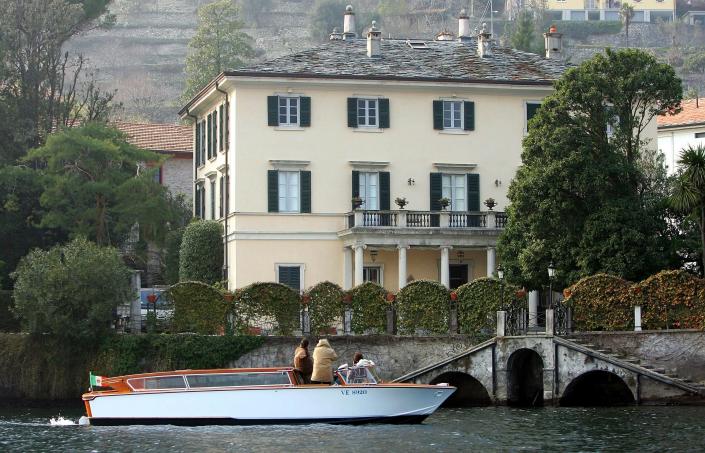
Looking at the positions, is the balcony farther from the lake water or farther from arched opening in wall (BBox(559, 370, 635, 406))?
the lake water

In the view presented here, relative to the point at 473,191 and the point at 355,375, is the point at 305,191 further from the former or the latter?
the point at 355,375

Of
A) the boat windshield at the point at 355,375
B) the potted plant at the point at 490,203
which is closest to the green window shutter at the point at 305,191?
the potted plant at the point at 490,203

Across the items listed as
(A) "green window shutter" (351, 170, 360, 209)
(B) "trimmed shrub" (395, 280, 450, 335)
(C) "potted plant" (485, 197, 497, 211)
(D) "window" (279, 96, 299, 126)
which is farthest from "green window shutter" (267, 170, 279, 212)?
(B) "trimmed shrub" (395, 280, 450, 335)

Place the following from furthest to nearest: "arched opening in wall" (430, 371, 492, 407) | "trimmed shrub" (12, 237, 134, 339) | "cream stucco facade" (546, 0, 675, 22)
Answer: "cream stucco facade" (546, 0, 675, 22) < "trimmed shrub" (12, 237, 134, 339) < "arched opening in wall" (430, 371, 492, 407)

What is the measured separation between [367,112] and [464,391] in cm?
1470

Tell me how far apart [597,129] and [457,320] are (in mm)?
8288

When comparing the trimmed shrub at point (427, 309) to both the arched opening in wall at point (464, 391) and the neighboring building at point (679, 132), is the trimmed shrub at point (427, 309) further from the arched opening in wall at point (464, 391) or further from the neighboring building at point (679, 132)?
the neighboring building at point (679, 132)

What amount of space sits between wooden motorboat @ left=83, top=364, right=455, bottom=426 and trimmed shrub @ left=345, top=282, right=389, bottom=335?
10180 mm

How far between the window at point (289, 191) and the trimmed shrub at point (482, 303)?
36.0 feet

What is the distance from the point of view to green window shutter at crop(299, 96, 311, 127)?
207ft

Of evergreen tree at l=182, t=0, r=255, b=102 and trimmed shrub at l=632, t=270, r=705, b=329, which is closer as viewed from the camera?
trimmed shrub at l=632, t=270, r=705, b=329

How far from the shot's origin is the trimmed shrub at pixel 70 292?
52656 mm

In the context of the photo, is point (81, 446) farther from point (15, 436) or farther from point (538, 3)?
point (538, 3)

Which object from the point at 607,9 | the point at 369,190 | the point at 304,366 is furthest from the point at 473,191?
the point at 607,9
